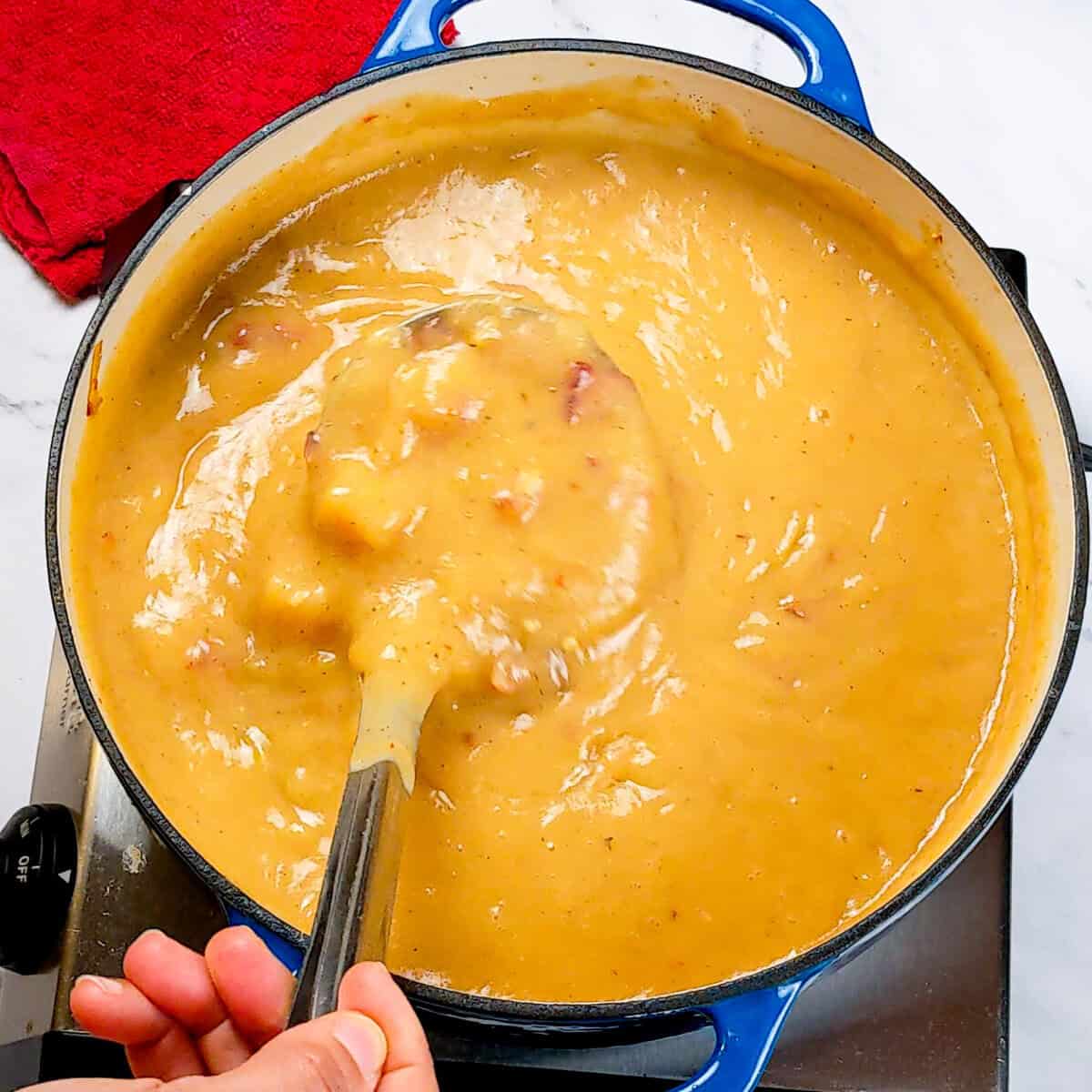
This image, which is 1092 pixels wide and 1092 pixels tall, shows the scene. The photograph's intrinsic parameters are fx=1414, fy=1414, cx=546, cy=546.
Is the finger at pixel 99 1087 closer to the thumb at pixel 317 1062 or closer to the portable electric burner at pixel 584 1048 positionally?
the thumb at pixel 317 1062

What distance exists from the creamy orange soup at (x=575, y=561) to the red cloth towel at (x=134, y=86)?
0.28 m

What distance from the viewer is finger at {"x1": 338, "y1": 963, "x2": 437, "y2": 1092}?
651mm

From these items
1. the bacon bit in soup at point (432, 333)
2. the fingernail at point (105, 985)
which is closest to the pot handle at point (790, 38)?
the bacon bit in soup at point (432, 333)

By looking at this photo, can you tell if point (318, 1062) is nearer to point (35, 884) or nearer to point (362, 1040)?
point (362, 1040)

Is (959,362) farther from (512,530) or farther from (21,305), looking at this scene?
(21,305)

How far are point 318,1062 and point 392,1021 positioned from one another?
51 mm

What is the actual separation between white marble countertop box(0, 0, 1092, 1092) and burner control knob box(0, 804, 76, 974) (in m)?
0.20

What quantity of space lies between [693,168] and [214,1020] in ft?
2.25

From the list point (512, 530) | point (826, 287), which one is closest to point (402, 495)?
point (512, 530)

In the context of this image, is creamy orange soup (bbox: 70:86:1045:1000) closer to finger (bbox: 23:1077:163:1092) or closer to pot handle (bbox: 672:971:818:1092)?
pot handle (bbox: 672:971:818:1092)

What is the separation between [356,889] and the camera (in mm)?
744

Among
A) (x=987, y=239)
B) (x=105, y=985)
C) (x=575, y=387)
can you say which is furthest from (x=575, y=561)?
(x=987, y=239)

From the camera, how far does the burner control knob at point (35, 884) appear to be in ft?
3.18

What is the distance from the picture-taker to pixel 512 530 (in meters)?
0.90
